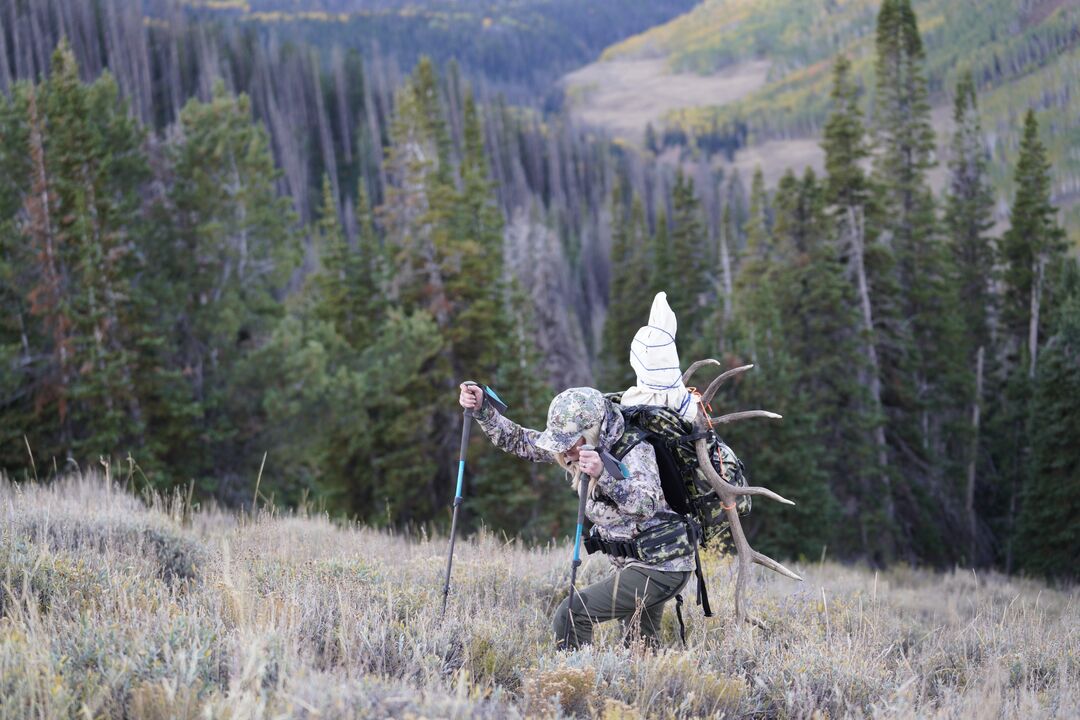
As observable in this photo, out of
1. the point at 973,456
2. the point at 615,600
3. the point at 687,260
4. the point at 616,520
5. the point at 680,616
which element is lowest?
the point at 973,456

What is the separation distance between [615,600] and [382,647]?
4.72ft

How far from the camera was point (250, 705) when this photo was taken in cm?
340

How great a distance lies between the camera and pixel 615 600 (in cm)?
529

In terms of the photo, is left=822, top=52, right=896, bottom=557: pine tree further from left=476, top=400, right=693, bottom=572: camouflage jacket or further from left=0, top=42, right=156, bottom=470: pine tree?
left=476, top=400, right=693, bottom=572: camouflage jacket

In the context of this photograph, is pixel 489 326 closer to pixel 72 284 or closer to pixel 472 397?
pixel 72 284

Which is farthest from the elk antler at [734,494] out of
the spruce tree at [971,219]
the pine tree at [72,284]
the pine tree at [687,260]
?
the pine tree at [687,260]

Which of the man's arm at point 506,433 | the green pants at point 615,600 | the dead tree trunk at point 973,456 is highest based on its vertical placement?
the man's arm at point 506,433

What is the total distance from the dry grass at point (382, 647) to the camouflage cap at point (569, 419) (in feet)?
3.78

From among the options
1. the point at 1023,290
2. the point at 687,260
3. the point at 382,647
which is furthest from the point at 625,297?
the point at 382,647

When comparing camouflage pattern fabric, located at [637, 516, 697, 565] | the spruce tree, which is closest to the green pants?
camouflage pattern fabric, located at [637, 516, 697, 565]

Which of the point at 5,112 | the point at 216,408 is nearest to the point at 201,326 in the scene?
the point at 216,408

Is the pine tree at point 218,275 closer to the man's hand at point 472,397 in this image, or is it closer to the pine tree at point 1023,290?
the man's hand at point 472,397

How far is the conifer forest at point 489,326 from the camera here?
1997 cm

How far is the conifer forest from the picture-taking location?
65.5 ft
